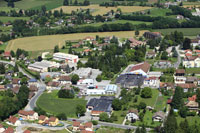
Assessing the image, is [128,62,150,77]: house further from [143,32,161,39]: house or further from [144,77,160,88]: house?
[143,32,161,39]: house

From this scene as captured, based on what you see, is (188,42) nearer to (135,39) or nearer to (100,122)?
(135,39)

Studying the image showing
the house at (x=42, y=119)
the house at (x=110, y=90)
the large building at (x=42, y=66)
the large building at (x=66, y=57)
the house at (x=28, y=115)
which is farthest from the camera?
the large building at (x=66, y=57)

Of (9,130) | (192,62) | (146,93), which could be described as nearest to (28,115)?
(9,130)

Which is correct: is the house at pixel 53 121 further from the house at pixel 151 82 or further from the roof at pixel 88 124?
the house at pixel 151 82

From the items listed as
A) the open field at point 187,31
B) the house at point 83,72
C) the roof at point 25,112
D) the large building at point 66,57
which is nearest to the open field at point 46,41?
the open field at point 187,31

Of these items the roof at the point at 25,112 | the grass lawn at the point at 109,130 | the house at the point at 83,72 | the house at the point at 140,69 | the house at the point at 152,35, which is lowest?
the grass lawn at the point at 109,130

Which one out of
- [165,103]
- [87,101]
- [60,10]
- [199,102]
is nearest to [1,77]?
[87,101]
